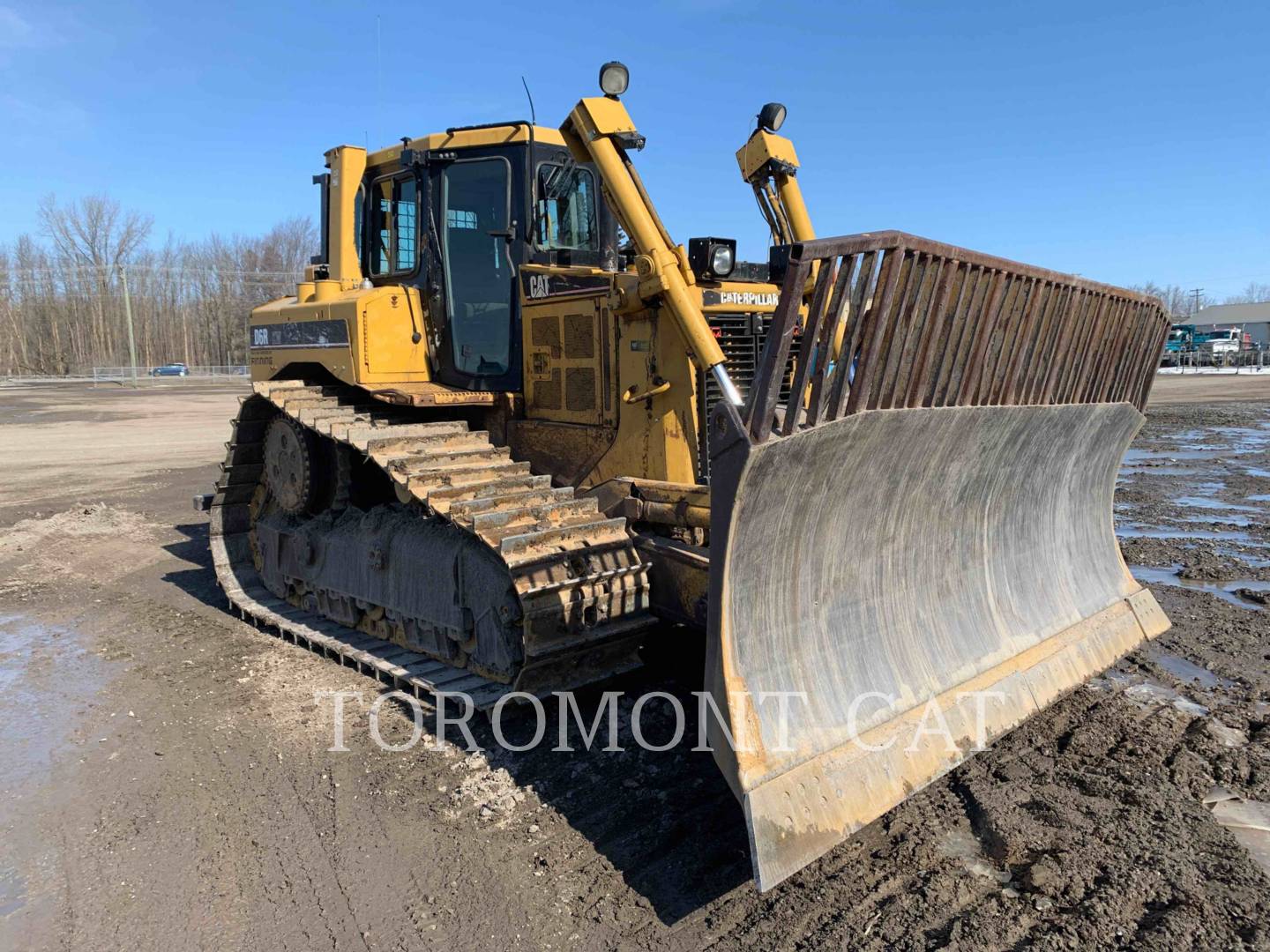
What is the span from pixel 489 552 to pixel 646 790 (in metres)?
1.50

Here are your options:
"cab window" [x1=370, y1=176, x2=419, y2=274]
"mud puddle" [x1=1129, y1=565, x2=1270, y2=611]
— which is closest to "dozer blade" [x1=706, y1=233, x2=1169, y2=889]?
"mud puddle" [x1=1129, y1=565, x2=1270, y2=611]

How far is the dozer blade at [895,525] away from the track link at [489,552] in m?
1.28

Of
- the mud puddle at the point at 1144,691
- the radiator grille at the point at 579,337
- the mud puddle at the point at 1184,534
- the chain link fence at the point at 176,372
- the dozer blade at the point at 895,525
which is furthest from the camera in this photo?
the chain link fence at the point at 176,372

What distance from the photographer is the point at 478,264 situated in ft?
18.8

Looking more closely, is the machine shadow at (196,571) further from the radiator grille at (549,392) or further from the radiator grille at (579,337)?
the radiator grille at (579,337)

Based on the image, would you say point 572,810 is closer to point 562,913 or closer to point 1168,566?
point 562,913

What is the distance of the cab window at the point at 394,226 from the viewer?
237 inches

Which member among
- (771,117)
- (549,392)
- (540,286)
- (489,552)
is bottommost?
(489,552)

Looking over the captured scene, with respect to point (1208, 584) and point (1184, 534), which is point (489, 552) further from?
point (1184, 534)

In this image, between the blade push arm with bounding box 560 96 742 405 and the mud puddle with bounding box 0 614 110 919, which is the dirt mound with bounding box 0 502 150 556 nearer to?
the mud puddle with bounding box 0 614 110 919

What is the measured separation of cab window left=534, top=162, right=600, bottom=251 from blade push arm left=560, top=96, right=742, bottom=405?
0.55 m

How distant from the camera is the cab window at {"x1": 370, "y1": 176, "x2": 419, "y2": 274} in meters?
6.02

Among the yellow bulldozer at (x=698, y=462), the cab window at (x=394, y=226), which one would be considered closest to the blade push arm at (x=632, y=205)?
the yellow bulldozer at (x=698, y=462)

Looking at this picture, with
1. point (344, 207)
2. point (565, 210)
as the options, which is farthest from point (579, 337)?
point (344, 207)
